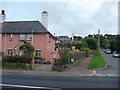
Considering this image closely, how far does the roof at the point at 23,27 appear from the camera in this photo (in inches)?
1068

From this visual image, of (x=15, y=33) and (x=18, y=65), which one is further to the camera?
(x=15, y=33)

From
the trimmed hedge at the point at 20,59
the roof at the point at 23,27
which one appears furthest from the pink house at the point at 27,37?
the trimmed hedge at the point at 20,59

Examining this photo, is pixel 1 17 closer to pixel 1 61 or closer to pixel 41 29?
pixel 41 29

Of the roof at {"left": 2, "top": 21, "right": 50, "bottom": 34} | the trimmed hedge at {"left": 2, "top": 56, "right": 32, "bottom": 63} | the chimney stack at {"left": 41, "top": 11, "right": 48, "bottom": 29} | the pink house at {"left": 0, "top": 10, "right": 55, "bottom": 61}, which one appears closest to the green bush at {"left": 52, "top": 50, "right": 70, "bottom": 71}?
the trimmed hedge at {"left": 2, "top": 56, "right": 32, "bottom": 63}

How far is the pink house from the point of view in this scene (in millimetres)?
26672

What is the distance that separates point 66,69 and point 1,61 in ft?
26.6

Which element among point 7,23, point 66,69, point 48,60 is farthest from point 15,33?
point 66,69

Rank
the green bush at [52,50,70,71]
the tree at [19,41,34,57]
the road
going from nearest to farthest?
the road → the green bush at [52,50,70,71] → the tree at [19,41,34,57]

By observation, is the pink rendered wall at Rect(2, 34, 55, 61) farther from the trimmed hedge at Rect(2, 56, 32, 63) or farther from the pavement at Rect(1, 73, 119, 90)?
the pavement at Rect(1, 73, 119, 90)

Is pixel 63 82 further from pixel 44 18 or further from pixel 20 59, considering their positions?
pixel 44 18

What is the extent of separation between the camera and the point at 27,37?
27.3 metres

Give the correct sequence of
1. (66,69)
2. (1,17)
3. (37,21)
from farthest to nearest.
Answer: (1,17), (37,21), (66,69)

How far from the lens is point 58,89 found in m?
7.70

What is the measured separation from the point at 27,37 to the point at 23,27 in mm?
2420
